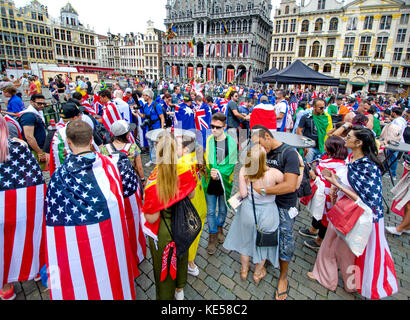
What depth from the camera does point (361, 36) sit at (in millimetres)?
35875

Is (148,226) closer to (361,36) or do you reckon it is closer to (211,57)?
(361,36)

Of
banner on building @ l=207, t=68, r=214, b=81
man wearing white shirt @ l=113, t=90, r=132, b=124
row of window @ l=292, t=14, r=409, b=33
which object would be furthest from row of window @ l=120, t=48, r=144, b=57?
man wearing white shirt @ l=113, t=90, r=132, b=124

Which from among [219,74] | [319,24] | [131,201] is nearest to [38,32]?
[219,74]

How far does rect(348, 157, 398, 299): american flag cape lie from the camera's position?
7.95ft

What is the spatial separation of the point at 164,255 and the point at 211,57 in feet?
182

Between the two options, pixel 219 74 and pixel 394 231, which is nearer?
pixel 394 231

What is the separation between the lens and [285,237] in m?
2.59

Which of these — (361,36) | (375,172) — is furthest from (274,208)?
(361,36)

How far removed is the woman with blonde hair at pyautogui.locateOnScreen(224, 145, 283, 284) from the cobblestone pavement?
17 centimetres

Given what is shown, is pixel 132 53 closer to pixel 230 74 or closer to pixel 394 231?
pixel 230 74

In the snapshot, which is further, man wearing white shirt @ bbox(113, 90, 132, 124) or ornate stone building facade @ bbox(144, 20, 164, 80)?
ornate stone building facade @ bbox(144, 20, 164, 80)

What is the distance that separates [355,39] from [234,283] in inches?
1881

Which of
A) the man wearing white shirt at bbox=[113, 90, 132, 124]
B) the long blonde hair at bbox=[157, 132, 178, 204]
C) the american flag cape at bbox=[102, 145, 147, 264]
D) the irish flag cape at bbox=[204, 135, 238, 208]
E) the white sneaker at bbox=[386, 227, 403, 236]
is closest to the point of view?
the long blonde hair at bbox=[157, 132, 178, 204]

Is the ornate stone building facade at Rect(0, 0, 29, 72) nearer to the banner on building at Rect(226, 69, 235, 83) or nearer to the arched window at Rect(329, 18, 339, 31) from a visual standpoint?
the banner on building at Rect(226, 69, 235, 83)
